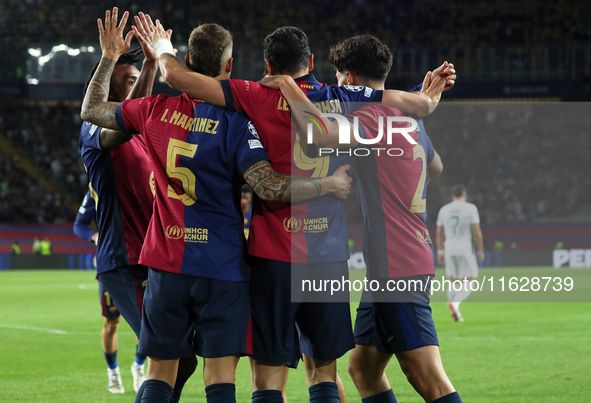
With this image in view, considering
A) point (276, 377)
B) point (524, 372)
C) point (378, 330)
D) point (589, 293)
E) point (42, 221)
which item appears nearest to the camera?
point (276, 377)

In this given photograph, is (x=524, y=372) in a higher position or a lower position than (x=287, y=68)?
lower

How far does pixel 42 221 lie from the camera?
30312 millimetres

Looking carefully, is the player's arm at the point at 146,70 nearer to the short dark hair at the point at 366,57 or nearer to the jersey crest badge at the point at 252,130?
the jersey crest badge at the point at 252,130

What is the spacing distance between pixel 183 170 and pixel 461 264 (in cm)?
932

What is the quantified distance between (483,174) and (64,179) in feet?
61.6

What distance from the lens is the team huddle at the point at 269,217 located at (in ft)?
11.7

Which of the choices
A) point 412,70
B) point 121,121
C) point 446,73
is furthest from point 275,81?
point 412,70

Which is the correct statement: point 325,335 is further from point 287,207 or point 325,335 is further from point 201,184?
point 201,184

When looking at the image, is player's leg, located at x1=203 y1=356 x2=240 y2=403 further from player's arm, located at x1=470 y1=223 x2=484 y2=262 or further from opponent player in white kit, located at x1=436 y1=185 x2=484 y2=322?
opponent player in white kit, located at x1=436 y1=185 x2=484 y2=322

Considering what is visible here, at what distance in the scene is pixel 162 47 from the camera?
3.99 metres

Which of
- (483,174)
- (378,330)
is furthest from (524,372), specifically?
(483,174)

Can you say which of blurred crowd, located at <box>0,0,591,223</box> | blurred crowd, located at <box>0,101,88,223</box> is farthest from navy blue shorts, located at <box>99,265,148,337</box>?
blurred crowd, located at <box>0,0,591,223</box>

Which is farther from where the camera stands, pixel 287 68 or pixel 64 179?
pixel 64 179

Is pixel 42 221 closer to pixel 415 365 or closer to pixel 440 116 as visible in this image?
pixel 440 116
